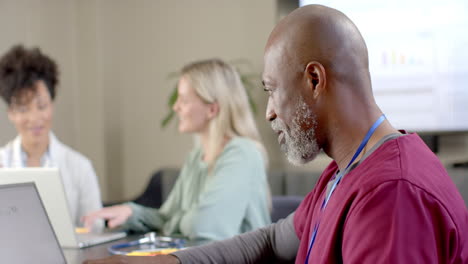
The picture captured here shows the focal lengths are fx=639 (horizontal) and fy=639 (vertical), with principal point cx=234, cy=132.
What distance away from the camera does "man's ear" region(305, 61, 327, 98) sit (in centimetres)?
119

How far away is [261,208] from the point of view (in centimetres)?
236

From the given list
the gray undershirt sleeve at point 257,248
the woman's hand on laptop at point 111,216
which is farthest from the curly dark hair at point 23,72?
the gray undershirt sleeve at point 257,248

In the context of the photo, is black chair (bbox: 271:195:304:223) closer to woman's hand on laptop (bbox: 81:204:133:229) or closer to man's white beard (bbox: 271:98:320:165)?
woman's hand on laptop (bbox: 81:204:133:229)

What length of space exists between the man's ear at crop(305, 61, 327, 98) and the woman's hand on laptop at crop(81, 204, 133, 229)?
1.12m

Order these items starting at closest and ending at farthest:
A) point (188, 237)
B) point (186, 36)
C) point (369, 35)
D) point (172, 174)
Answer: point (188, 237) → point (369, 35) → point (172, 174) → point (186, 36)

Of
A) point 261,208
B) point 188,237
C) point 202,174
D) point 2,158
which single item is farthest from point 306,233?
point 2,158

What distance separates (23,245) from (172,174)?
2.92m

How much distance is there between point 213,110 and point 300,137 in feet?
4.28

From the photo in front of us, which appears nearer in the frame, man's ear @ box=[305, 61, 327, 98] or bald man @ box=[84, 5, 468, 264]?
bald man @ box=[84, 5, 468, 264]

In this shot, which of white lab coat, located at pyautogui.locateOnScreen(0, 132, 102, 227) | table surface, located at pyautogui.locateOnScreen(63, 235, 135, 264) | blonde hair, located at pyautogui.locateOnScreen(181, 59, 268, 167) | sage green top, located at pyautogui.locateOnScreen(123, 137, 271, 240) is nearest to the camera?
table surface, located at pyautogui.locateOnScreen(63, 235, 135, 264)

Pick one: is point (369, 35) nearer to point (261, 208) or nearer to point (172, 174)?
point (172, 174)

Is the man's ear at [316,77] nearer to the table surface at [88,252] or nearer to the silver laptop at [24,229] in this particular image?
the silver laptop at [24,229]

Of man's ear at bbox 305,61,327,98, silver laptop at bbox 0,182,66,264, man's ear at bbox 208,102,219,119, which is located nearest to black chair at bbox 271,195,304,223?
man's ear at bbox 208,102,219,119

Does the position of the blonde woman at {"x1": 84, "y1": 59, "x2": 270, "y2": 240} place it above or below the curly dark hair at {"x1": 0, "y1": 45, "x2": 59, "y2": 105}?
below
